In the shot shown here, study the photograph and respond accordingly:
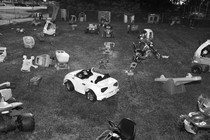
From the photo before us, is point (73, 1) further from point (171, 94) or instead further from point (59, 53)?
point (171, 94)

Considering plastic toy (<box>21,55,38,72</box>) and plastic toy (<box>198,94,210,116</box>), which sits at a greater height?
plastic toy (<box>198,94,210,116</box>)

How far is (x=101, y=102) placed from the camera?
9.21 m

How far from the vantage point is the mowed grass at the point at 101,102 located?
7.40 metres

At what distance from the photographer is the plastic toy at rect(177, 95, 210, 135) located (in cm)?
679

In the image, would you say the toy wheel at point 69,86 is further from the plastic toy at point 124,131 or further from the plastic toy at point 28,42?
the plastic toy at point 28,42

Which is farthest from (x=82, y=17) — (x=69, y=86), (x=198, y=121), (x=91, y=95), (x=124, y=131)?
(x=124, y=131)

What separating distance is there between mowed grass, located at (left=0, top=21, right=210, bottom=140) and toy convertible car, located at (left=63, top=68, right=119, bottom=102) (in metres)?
0.32

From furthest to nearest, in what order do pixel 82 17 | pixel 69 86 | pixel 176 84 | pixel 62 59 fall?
pixel 82 17 < pixel 62 59 < pixel 176 84 < pixel 69 86

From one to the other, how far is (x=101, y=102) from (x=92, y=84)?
85 centimetres

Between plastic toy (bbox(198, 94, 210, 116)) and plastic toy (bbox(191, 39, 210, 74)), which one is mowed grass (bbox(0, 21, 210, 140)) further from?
plastic toy (bbox(198, 94, 210, 116))

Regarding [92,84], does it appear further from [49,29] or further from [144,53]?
[49,29]

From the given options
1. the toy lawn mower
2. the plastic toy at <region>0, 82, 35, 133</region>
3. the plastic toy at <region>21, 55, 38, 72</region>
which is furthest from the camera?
the toy lawn mower

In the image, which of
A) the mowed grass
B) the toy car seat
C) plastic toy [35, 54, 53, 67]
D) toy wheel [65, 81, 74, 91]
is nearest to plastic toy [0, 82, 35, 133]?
the mowed grass

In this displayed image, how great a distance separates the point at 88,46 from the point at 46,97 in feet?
29.9
